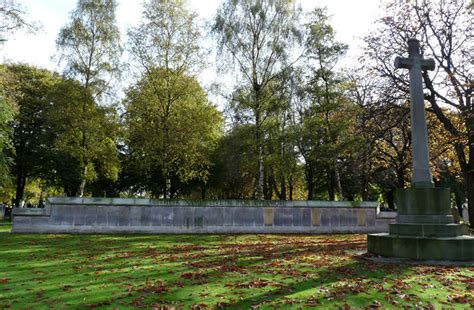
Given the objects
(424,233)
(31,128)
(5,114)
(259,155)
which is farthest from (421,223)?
(31,128)

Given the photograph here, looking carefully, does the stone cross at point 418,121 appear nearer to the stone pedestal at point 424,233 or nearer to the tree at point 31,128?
the stone pedestal at point 424,233

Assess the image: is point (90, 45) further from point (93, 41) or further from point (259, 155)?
point (259, 155)

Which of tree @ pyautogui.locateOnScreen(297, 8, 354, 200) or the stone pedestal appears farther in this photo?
tree @ pyautogui.locateOnScreen(297, 8, 354, 200)

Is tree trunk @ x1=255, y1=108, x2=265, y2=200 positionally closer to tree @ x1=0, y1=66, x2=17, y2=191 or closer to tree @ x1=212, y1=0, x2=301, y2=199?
tree @ x1=212, y1=0, x2=301, y2=199

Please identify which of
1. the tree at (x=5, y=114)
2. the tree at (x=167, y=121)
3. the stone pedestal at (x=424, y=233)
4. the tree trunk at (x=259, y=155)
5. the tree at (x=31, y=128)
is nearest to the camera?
the stone pedestal at (x=424, y=233)

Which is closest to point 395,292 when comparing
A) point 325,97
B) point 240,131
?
point 240,131

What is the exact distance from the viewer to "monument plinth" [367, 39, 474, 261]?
9.23 meters

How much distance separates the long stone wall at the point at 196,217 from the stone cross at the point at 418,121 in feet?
31.5

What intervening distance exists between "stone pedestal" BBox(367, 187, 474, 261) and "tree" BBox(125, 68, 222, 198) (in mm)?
14169

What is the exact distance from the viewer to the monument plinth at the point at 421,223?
30.3ft

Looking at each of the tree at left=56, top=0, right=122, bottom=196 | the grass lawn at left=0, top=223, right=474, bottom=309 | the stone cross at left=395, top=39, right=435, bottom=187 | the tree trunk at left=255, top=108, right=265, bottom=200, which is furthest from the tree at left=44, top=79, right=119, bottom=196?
the stone cross at left=395, top=39, right=435, bottom=187

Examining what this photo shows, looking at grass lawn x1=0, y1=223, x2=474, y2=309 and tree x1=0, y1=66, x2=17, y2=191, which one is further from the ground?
tree x1=0, y1=66, x2=17, y2=191

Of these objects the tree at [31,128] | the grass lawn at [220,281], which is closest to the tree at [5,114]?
the grass lawn at [220,281]

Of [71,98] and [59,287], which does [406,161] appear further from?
[59,287]
